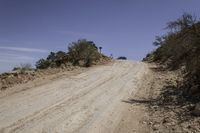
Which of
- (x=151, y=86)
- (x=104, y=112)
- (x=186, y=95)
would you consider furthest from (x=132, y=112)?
(x=151, y=86)

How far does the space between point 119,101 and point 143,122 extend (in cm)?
402

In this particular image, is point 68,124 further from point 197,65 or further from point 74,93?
point 197,65

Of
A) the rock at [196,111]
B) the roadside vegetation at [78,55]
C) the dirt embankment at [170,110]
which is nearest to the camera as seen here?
the dirt embankment at [170,110]

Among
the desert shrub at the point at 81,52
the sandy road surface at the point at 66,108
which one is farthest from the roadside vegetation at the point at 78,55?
the sandy road surface at the point at 66,108

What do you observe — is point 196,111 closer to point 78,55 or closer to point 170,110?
point 170,110

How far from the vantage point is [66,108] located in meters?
14.0

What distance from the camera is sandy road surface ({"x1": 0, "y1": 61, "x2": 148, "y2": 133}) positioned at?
1099 centimetres

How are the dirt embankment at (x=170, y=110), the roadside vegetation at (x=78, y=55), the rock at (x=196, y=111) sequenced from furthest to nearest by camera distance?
the roadside vegetation at (x=78, y=55) < the rock at (x=196, y=111) < the dirt embankment at (x=170, y=110)

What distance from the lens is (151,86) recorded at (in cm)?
2116

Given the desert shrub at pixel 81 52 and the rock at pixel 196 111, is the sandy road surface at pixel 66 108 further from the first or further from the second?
the desert shrub at pixel 81 52

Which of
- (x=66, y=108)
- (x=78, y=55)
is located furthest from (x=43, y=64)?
(x=66, y=108)

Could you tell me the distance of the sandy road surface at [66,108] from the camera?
36.1 ft

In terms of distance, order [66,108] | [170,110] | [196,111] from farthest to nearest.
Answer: [66,108] → [170,110] → [196,111]

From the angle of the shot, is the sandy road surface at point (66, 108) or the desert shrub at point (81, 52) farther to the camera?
the desert shrub at point (81, 52)
